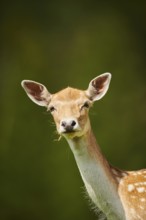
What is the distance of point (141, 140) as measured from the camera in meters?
9.73

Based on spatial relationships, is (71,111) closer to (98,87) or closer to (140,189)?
(98,87)

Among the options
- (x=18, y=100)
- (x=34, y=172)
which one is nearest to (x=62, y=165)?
(x=34, y=172)

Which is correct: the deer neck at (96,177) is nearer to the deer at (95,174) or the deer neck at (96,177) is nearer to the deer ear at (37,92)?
the deer at (95,174)

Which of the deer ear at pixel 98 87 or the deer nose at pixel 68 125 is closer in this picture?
the deer nose at pixel 68 125

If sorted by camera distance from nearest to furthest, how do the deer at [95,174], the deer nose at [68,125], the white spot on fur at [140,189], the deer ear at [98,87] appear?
the deer nose at [68,125], the deer at [95,174], the white spot on fur at [140,189], the deer ear at [98,87]

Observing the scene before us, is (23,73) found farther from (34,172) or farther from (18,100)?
(34,172)

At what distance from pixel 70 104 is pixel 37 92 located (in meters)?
0.41

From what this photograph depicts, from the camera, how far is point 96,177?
493 cm

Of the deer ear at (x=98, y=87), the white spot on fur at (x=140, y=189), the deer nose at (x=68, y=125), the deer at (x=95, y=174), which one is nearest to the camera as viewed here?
the deer nose at (x=68, y=125)

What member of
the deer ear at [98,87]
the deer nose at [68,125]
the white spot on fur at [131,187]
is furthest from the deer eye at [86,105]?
the white spot on fur at [131,187]

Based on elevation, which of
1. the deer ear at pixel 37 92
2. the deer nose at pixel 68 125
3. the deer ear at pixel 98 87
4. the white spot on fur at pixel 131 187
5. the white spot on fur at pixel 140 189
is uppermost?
the deer ear at pixel 37 92

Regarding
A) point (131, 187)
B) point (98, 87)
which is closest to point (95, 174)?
point (131, 187)

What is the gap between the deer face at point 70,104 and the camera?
470cm

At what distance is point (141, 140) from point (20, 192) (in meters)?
1.59
